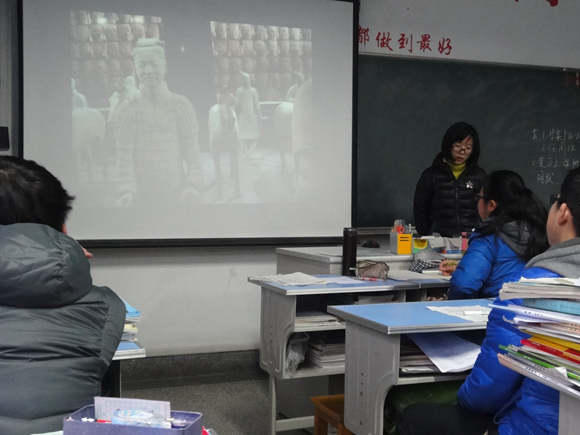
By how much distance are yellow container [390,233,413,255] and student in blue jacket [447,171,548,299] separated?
659mm

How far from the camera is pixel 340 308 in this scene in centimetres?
229

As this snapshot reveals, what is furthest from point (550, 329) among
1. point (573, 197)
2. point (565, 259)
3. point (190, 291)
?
point (190, 291)

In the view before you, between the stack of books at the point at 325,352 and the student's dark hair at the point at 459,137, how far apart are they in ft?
5.90

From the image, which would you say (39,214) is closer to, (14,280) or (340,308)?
(14,280)

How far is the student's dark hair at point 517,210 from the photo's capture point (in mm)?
2520

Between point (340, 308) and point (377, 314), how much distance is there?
178 mm

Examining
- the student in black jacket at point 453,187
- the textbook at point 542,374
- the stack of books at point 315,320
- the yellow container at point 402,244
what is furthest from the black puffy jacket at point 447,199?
the textbook at point 542,374

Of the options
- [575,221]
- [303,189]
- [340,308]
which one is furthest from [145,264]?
[575,221]

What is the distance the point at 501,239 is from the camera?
2.59m

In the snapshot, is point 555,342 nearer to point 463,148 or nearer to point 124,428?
point 124,428

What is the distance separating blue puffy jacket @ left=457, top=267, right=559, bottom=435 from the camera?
144cm

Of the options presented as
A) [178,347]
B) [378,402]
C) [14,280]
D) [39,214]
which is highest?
[39,214]

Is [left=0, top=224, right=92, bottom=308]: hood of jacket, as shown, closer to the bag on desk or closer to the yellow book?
the yellow book

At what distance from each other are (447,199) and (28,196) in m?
3.20
